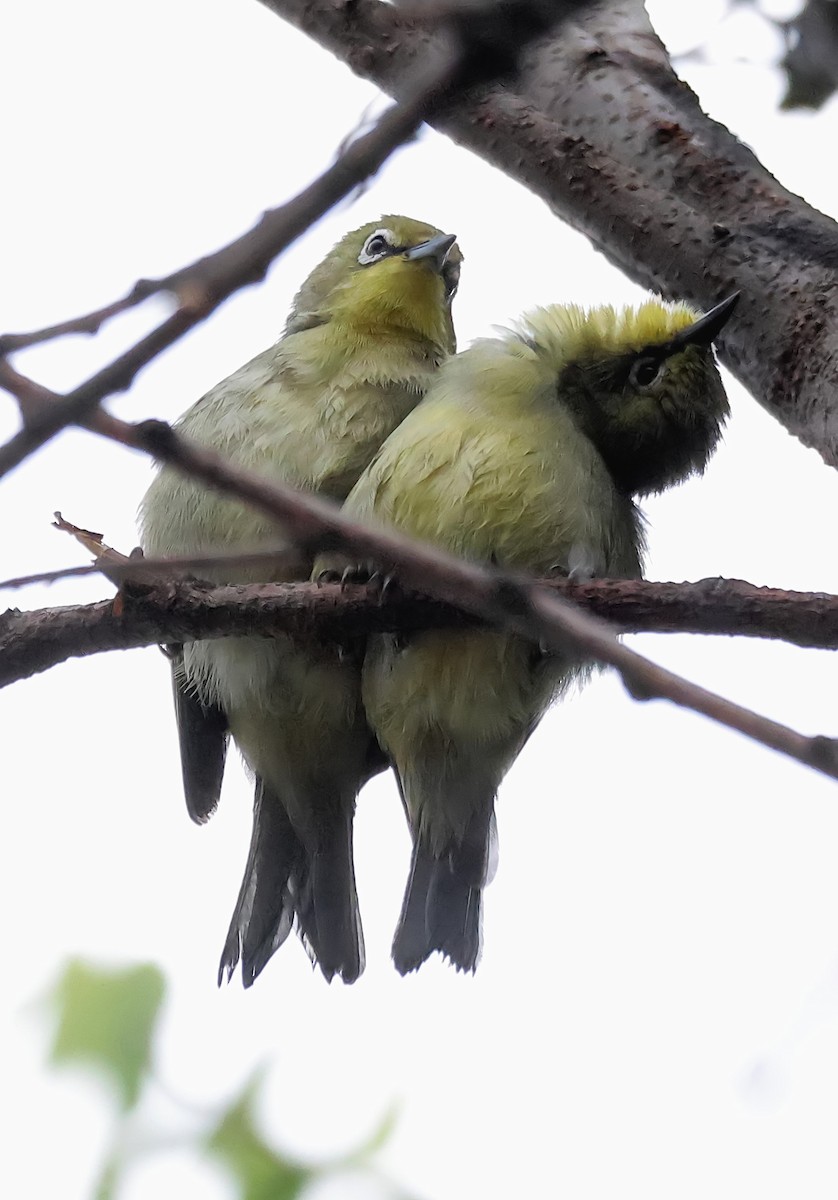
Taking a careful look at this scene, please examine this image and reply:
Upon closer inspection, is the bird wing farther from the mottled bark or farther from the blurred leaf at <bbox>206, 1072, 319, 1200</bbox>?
Result: the mottled bark

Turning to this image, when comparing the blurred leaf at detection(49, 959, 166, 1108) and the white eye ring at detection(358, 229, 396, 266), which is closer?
the blurred leaf at detection(49, 959, 166, 1108)

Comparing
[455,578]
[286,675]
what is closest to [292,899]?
[286,675]

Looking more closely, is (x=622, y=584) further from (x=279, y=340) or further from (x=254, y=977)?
(x=279, y=340)

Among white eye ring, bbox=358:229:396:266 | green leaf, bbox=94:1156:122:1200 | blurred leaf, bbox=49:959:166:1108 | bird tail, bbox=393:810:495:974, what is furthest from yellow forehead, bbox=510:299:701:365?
green leaf, bbox=94:1156:122:1200

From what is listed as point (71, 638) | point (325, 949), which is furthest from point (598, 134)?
point (325, 949)

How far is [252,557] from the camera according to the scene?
138 cm

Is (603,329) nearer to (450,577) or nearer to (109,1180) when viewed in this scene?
(109,1180)

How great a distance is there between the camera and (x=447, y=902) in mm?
3639

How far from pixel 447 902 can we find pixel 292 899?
570mm

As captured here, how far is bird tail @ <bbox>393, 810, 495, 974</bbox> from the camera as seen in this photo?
3.57 metres

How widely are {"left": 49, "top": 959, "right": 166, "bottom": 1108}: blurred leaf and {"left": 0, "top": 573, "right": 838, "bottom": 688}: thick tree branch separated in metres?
0.60

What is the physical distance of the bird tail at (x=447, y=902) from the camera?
357 cm

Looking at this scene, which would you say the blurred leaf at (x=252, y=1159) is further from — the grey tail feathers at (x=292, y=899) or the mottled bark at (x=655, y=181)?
the mottled bark at (x=655, y=181)

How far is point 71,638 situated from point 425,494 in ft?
3.07
